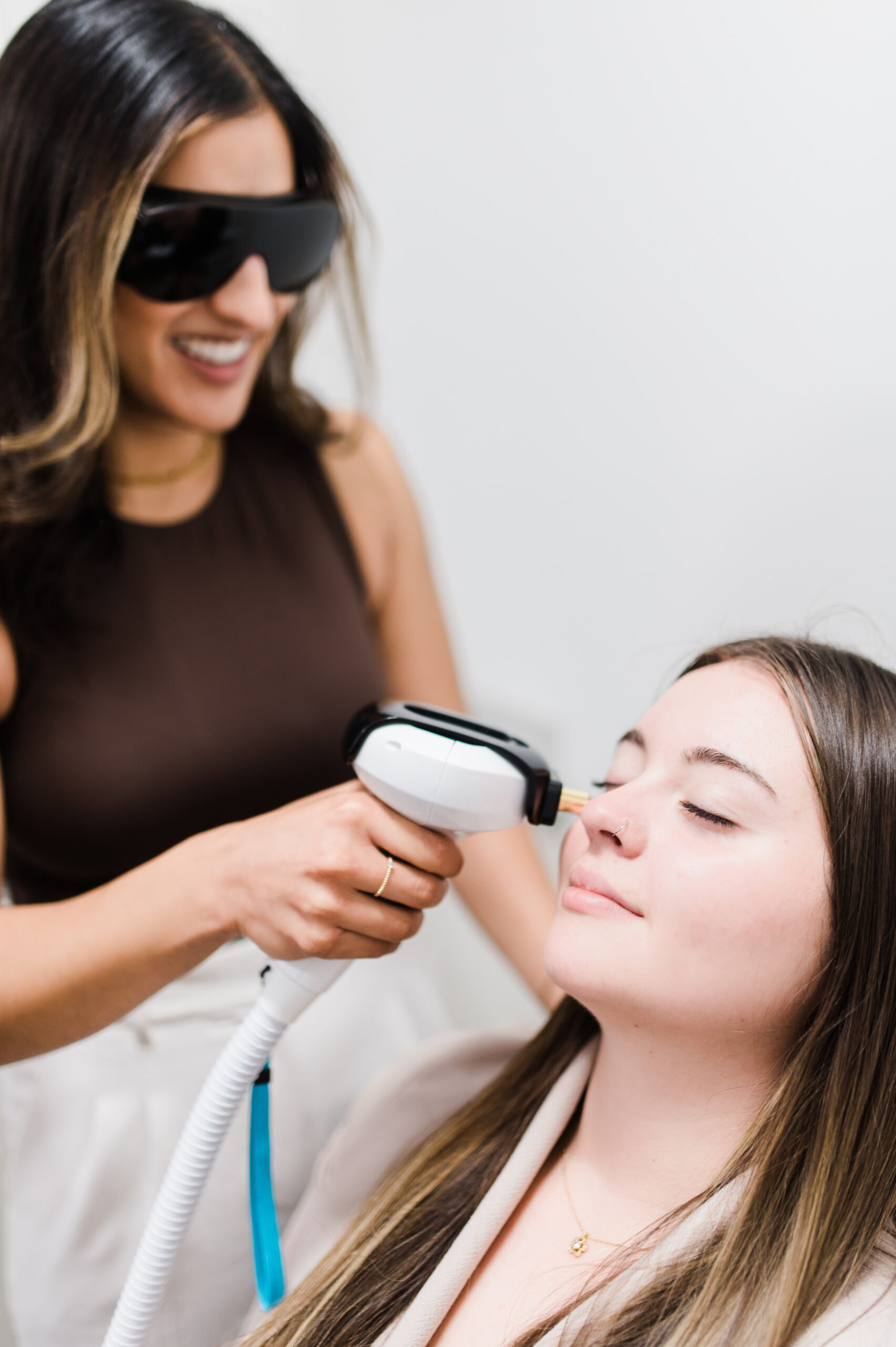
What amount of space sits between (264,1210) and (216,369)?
75 cm

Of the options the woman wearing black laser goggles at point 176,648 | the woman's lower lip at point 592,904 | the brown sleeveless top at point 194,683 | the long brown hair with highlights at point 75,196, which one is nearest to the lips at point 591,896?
the woman's lower lip at point 592,904

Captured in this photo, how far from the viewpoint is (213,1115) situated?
841 millimetres

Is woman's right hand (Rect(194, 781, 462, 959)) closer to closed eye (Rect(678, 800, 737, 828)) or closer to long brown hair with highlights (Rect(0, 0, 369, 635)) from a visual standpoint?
closed eye (Rect(678, 800, 737, 828))

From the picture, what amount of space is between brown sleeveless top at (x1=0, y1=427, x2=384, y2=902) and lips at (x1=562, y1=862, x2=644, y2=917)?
0.41 meters

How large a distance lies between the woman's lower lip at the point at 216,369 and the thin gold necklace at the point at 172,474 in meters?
0.14

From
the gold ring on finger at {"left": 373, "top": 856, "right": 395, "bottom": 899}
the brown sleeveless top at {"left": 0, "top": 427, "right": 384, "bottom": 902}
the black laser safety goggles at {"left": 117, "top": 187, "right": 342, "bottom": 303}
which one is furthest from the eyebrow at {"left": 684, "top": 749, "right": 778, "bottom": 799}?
the black laser safety goggles at {"left": 117, "top": 187, "right": 342, "bottom": 303}

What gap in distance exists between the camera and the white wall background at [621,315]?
43.3 inches

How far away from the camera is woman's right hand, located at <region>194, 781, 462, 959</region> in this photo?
77cm

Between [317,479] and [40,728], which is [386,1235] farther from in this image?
[317,479]

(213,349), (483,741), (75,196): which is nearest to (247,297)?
(213,349)

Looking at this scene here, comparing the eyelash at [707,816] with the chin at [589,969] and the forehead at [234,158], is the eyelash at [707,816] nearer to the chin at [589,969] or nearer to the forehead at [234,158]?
the chin at [589,969]

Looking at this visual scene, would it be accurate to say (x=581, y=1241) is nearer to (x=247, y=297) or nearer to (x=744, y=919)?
(x=744, y=919)

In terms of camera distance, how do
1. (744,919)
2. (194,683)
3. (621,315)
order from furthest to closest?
(621,315)
(194,683)
(744,919)

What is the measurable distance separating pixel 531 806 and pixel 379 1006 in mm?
560
